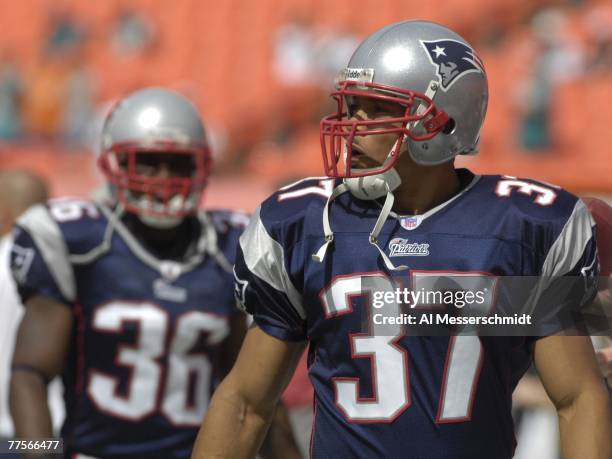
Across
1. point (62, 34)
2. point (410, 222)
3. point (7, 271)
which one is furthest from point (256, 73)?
point (410, 222)

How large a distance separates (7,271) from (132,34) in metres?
6.99

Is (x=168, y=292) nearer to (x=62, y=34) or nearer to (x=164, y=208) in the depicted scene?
(x=164, y=208)

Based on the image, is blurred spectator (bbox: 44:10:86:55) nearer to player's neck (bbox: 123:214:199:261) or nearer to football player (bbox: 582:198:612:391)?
player's neck (bbox: 123:214:199:261)

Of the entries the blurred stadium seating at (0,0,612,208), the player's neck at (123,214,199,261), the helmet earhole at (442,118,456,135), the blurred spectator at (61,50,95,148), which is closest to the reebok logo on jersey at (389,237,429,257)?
the helmet earhole at (442,118,456,135)

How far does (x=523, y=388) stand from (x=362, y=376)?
3043mm

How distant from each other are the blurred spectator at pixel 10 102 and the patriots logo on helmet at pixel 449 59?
26.9 feet

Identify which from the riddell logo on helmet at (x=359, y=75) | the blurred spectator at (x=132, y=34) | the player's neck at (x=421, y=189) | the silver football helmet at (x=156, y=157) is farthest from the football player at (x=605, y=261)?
the blurred spectator at (x=132, y=34)

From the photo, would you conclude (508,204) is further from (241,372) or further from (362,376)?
(241,372)

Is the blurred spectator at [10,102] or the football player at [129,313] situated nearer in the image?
the football player at [129,313]

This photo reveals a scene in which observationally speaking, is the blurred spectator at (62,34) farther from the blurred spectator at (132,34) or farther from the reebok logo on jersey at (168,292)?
the reebok logo on jersey at (168,292)

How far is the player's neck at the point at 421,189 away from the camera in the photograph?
2.26 m

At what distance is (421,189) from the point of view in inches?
89.3

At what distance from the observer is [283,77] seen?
31.4 ft

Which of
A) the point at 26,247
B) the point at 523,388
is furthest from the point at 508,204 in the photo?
the point at 523,388
